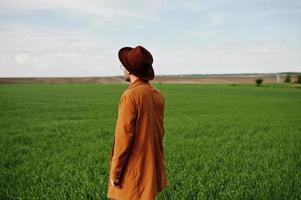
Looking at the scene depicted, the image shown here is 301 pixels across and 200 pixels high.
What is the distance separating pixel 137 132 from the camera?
3.86m

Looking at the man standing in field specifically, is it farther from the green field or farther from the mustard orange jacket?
the green field

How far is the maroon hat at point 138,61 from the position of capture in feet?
12.6

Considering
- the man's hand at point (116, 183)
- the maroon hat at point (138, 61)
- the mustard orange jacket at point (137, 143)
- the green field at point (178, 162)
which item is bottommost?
the green field at point (178, 162)

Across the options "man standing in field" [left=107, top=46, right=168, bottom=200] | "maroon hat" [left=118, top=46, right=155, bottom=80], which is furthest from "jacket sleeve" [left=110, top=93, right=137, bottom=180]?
"maroon hat" [left=118, top=46, right=155, bottom=80]

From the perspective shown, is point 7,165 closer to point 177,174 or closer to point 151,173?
point 177,174

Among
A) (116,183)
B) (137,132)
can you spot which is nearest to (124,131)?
(137,132)

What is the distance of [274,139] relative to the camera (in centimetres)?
1362

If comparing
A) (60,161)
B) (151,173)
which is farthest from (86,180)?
(151,173)

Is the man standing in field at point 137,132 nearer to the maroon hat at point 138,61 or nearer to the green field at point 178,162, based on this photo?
Answer: the maroon hat at point 138,61

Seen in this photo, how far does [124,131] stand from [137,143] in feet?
0.83

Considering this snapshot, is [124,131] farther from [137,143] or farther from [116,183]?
[116,183]

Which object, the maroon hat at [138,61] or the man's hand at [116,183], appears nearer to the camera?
the maroon hat at [138,61]

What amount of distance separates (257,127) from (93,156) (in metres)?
9.81

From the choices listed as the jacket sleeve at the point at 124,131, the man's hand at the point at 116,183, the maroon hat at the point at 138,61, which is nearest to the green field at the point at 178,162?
the man's hand at the point at 116,183
